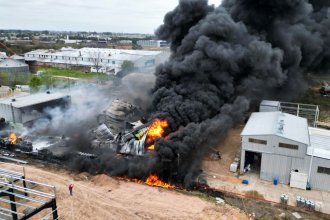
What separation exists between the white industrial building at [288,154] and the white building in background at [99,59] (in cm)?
5304

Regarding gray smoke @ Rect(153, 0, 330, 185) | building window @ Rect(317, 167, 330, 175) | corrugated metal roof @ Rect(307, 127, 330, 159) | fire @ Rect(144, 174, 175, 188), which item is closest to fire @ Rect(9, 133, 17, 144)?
gray smoke @ Rect(153, 0, 330, 185)

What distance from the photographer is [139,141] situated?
26906mm

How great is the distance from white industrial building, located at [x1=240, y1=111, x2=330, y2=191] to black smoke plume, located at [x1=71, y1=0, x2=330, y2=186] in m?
3.74

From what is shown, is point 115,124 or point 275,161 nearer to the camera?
point 275,161

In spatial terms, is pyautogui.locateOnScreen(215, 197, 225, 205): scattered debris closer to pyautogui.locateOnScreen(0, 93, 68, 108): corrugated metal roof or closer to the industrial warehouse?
the industrial warehouse

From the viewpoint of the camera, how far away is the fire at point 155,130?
87.8 feet

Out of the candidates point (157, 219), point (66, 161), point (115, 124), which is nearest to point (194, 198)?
point (157, 219)

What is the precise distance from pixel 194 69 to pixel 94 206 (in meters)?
17.3

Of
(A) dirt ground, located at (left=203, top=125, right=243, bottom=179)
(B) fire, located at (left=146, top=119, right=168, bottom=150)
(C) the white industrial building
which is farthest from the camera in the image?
(B) fire, located at (left=146, top=119, right=168, bottom=150)

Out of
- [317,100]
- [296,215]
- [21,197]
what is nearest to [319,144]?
[296,215]

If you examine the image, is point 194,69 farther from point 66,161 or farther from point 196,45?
point 66,161

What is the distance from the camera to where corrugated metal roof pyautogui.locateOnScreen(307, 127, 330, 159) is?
23.7m

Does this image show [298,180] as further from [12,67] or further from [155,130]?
[12,67]

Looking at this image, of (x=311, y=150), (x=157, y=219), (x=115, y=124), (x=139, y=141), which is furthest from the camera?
(x=115, y=124)
